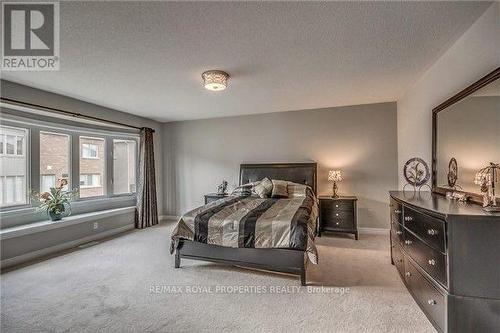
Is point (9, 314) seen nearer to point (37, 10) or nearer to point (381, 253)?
point (37, 10)

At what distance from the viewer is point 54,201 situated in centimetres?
373

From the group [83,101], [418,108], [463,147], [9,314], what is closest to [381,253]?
[463,147]

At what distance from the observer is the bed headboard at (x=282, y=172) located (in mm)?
4543

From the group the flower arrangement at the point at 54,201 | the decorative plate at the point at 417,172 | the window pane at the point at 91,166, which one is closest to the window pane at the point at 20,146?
the flower arrangement at the point at 54,201

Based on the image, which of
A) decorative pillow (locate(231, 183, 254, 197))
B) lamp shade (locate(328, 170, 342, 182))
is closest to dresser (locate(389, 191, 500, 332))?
lamp shade (locate(328, 170, 342, 182))

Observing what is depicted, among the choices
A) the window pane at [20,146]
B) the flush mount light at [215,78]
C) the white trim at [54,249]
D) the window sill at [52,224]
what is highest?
the flush mount light at [215,78]

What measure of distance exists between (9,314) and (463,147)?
14.1 ft

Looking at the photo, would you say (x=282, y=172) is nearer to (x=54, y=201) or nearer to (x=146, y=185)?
(x=146, y=185)

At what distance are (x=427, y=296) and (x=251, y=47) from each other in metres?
2.60

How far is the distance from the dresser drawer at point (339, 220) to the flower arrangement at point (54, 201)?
4.31 meters

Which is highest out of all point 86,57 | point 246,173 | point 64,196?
point 86,57

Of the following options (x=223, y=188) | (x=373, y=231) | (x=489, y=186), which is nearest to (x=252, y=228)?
(x=489, y=186)

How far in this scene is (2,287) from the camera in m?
2.54

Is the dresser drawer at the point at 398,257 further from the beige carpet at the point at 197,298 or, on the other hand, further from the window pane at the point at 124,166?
the window pane at the point at 124,166
